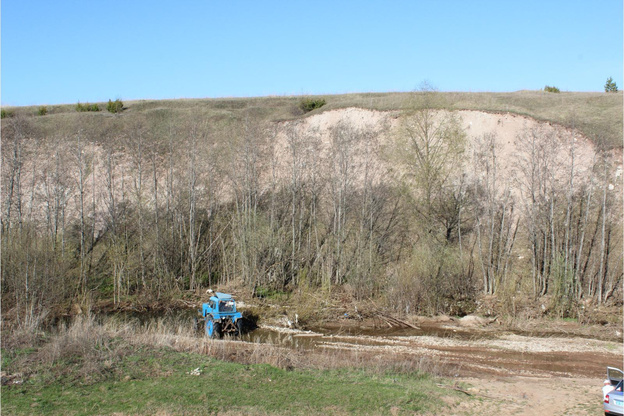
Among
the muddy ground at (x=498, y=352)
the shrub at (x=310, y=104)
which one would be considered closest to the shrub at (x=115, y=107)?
the shrub at (x=310, y=104)

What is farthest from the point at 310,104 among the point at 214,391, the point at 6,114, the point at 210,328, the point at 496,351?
the point at 214,391

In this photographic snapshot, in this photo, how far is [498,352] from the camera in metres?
20.3

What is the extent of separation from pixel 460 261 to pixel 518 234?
5040 mm

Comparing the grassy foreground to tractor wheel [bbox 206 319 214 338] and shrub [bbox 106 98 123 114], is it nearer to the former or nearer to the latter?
tractor wheel [bbox 206 319 214 338]

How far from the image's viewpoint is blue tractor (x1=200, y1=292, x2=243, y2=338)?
2167 cm

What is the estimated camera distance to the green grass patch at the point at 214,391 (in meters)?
11.0

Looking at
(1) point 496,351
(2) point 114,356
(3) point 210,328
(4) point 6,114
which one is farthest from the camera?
(4) point 6,114

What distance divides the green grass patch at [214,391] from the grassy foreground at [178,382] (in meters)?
0.02

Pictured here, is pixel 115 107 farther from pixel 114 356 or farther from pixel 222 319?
pixel 114 356

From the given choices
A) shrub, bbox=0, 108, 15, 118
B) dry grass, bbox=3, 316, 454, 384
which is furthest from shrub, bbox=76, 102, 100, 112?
dry grass, bbox=3, 316, 454, 384

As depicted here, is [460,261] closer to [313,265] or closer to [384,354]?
[313,265]

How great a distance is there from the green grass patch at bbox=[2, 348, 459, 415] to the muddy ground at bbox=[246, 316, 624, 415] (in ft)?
6.15

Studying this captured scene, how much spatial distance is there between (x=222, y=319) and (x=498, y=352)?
38.6ft

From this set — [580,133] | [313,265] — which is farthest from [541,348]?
[580,133]
